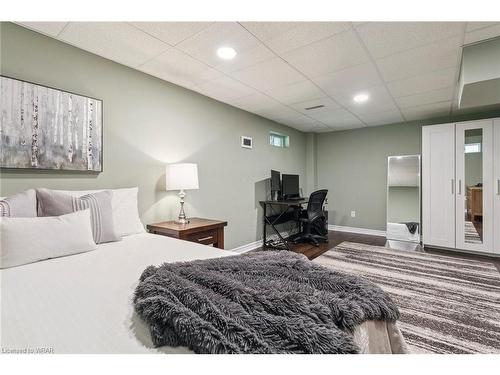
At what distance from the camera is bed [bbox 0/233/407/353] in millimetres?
742

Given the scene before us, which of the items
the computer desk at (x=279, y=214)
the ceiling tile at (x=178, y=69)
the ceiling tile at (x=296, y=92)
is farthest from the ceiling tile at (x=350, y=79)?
the computer desk at (x=279, y=214)

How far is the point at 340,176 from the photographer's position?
5.75 m

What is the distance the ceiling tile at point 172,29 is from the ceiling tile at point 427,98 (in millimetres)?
2990

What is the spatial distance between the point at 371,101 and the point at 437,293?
2607 mm

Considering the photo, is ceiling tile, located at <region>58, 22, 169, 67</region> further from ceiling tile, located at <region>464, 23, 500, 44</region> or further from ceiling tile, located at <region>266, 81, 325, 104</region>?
ceiling tile, located at <region>464, 23, 500, 44</region>

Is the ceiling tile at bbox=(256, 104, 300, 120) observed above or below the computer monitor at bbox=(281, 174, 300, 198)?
above

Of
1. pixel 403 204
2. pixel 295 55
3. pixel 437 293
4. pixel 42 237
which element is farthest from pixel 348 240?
pixel 42 237

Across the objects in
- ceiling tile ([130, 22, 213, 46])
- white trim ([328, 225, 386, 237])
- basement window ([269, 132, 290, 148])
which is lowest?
white trim ([328, 225, 386, 237])

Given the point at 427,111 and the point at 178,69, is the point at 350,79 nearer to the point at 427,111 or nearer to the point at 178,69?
the point at 178,69

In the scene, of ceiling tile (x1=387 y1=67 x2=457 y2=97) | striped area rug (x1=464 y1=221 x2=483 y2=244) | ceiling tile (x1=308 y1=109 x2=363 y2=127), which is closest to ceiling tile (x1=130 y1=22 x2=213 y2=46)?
ceiling tile (x1=387 y1=67 x2=457 y2=97)

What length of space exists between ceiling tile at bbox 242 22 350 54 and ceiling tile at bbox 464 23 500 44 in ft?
3.43

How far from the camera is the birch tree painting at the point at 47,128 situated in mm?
1765

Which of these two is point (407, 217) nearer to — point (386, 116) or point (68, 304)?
point (386, 116)
